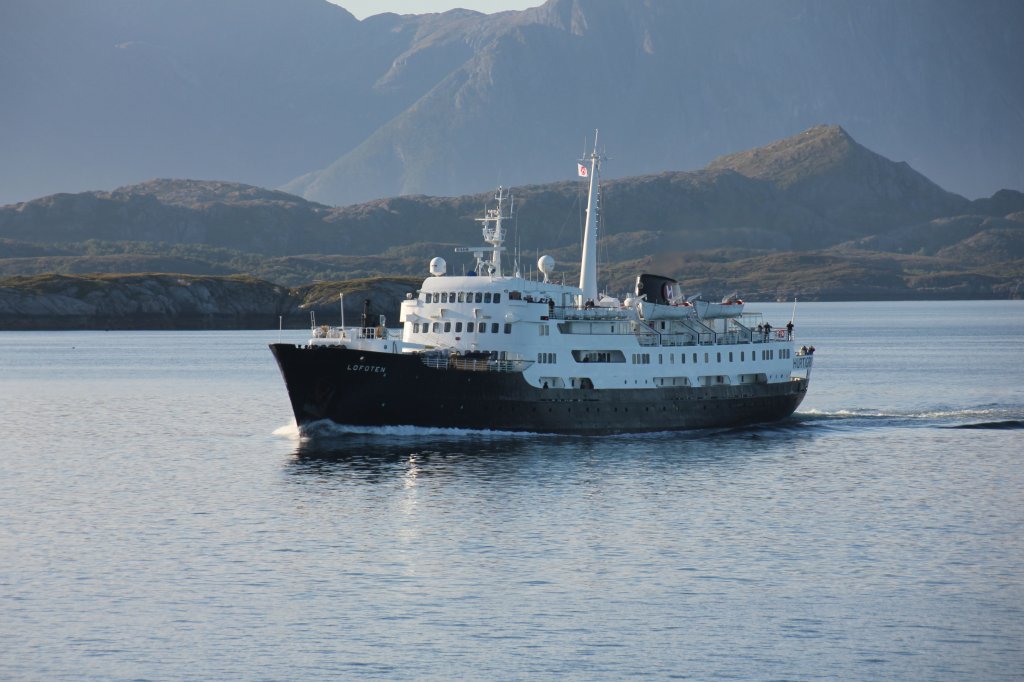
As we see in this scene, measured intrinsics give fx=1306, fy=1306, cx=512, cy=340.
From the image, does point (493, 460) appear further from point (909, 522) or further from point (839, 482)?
point (909, 522)

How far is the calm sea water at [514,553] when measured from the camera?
30.4 metres

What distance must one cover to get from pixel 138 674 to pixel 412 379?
31.0 meters

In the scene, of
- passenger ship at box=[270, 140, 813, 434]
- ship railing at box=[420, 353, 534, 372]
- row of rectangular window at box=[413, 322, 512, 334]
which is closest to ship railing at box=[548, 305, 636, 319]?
passenger ship at box=[270, 140, 813, 434]

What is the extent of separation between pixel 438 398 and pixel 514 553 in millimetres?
21046

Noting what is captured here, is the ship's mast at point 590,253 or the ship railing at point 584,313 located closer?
the ship railing at point 584,313

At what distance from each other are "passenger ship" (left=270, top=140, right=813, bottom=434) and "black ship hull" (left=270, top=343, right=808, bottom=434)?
0.06 meters

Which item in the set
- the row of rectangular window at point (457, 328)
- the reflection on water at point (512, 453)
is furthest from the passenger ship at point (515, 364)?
the reflection on water at point (512, 453)

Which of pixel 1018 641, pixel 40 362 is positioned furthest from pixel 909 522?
pixel 40 362

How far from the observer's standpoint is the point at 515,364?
60594 millimetres

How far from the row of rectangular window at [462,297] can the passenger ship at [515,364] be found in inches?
1.9

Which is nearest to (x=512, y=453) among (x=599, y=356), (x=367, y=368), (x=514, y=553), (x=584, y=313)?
(x=367, y=368)

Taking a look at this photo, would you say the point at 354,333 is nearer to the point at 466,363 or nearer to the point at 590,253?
the point at 466,363

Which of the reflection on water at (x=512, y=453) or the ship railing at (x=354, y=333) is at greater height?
the ship railing at (x=354, y=333)

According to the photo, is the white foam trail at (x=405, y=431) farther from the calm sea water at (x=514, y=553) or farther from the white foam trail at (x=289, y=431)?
the white foam trail at (x=289, y=431)
